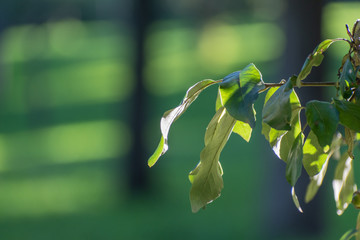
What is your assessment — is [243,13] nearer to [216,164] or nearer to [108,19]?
[108,19]

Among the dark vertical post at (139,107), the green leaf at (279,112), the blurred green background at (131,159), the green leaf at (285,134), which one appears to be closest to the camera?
the green leaf at (279,112)

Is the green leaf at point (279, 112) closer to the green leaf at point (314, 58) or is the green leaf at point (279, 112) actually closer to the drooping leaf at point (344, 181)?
the green leaf at point (314, 58)

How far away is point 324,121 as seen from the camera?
593 mm

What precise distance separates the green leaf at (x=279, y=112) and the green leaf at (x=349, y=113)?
5cm

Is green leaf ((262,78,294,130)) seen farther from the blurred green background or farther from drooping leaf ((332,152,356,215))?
the blurred green background

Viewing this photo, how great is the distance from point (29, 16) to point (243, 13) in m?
11.9

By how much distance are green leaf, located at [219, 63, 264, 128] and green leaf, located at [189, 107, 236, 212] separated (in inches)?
2.5

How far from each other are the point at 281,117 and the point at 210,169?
0.49 ft

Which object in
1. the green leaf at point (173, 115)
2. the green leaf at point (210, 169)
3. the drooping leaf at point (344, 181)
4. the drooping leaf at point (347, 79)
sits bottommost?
the drooping leaf at point (344, 181)

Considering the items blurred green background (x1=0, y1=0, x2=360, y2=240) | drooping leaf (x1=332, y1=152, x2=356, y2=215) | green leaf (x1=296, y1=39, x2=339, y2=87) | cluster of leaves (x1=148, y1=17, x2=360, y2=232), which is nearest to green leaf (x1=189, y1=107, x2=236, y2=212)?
cluster of leaves (x1=148, y1=17, x2=360, y2=232)

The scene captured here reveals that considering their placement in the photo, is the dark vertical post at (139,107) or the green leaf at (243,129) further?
the dark vertical post at (139,107)

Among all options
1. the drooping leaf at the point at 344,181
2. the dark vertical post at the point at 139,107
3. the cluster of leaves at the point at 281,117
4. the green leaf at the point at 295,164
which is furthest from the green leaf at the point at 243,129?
the dark vertical post at the point at 139,107

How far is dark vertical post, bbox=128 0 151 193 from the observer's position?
677cm

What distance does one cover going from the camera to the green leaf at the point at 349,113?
0.60 meters
